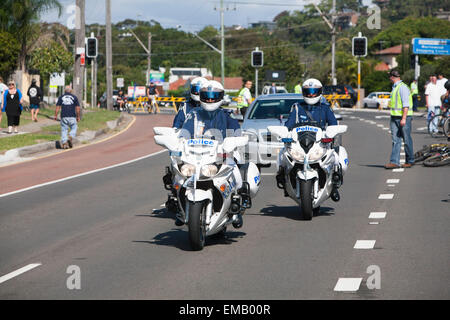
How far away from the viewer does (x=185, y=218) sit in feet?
29.2

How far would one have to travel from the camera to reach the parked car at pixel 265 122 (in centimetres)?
1776

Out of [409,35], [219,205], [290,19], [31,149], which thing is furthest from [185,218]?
[290,19]

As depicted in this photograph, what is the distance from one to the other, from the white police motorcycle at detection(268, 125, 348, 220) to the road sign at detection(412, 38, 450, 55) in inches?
1878

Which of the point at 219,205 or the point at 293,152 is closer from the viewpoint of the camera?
the point at 219,205

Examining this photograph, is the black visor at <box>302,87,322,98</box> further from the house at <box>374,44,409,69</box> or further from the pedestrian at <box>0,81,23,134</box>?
the house at <box>374,44,409,69</box>

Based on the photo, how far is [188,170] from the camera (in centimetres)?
891

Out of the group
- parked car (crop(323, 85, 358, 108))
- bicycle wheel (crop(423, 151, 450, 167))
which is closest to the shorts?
bicycle wheel (crop(423, 151, 450, 167))

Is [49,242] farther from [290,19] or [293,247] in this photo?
[290,19]

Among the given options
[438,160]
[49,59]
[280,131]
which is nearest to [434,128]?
[438,160]

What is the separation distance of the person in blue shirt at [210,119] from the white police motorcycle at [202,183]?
225mm

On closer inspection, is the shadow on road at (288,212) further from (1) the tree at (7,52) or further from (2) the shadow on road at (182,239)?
(1) the tree at (7,52)

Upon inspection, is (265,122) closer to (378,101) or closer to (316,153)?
(316,153)

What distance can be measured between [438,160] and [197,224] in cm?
1041
